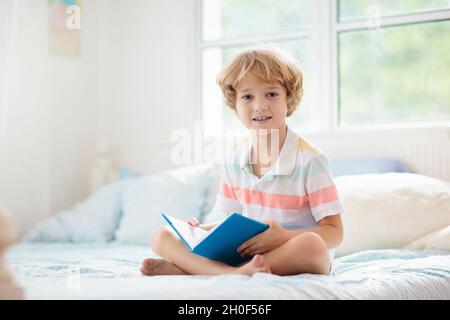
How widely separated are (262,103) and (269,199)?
209mm

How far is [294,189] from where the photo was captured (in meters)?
1.44

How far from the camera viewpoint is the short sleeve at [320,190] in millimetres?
1386

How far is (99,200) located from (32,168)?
310 millimetres

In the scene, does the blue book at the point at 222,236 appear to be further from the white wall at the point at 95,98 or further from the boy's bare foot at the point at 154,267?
the white wall at the point at 95,98

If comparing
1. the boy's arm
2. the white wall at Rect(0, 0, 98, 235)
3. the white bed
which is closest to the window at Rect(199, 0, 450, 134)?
the white bed

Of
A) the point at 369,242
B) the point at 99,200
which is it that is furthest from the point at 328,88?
the point at 99,200

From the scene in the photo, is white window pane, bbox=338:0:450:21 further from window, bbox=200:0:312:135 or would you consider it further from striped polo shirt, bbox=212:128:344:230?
striped polo shirt, bbox=212:128:344:230

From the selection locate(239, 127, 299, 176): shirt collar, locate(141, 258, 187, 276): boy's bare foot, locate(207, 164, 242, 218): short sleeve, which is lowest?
locate(141, 258, 187, 276): boy's bare foot

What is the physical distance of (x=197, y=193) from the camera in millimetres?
2318

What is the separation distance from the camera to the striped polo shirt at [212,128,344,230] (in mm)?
1401

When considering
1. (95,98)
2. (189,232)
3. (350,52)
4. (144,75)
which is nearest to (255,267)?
(189,232)

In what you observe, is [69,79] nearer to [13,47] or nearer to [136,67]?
[136,67]

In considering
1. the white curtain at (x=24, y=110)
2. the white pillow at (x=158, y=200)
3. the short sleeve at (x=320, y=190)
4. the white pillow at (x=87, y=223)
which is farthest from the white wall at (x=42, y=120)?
the short sleeve at (x=320, y=190)

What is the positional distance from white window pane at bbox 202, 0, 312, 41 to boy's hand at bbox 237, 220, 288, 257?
56.0 inches
